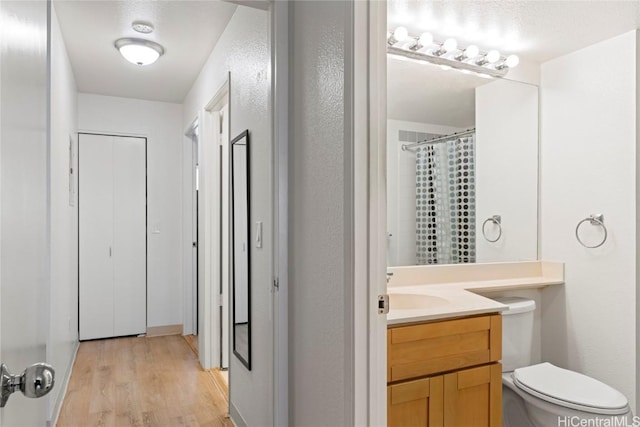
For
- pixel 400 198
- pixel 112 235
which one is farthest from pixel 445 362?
pixel 112 235

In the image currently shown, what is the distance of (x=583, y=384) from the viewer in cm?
203

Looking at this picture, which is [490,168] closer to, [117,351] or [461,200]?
[461,200]

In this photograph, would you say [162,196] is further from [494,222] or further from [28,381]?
[28,381]

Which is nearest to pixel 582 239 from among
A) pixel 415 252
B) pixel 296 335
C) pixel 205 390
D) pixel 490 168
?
pixel 490 168

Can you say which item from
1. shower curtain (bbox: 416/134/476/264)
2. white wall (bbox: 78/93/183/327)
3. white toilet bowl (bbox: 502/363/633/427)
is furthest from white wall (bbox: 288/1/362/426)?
white wall (bbox: 78/93/183/327)

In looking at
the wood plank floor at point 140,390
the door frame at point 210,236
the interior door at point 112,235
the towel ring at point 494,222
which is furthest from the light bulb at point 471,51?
the interior door at point 112,235

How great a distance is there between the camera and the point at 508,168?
265 centimetres

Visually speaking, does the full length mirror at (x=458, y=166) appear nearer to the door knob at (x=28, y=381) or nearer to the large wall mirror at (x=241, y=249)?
the large wall mirror at (x=241, y=249)

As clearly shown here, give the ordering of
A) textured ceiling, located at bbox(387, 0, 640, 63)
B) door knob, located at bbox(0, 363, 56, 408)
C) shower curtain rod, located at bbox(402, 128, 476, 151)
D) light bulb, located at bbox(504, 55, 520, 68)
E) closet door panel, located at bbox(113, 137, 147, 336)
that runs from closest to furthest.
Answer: door knob, located at bbox(0, 363, 56, 408) → textured ceiling, located at bbox(387, 0, 640, 63) → shower curtain rod, located at bbox(402, 128, 476, 151) → light bulb, located at bbox(504, 55, 520, 68) → closet door panel, located at bbox(113, 137, 147, 336)

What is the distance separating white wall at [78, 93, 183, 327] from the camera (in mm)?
4395

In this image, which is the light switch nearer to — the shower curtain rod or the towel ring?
the shower curtain rod

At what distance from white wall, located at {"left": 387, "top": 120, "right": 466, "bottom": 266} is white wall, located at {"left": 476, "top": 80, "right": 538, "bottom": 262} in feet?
1.56

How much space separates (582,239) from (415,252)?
1.03m

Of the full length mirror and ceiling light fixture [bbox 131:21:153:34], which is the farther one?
ceiling light fixture [bbox 131:21:153:34]
